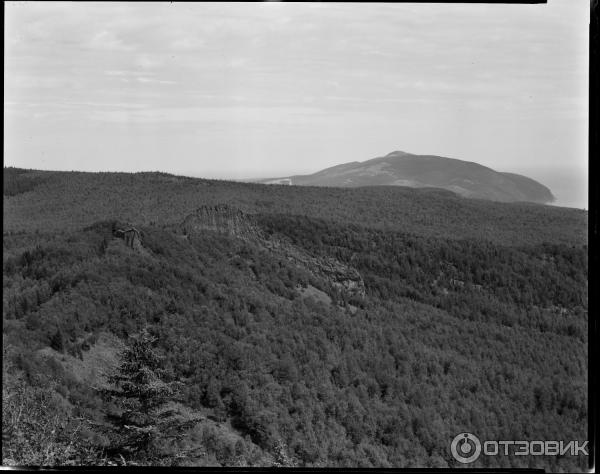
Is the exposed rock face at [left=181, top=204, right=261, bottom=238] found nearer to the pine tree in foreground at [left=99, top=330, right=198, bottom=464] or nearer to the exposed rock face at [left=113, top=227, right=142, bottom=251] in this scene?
the exposed rock face at [left=113, top=227, right=142, bottom=251]

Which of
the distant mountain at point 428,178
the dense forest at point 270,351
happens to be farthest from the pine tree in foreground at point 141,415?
the distant mountain at point 428,178

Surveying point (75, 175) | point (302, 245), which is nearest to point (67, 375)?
point (302, 245)

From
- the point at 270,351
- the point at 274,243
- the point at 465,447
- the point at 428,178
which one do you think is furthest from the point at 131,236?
the point at 428,178

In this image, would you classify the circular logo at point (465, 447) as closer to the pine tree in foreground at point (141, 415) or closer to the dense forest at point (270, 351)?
the dense forest at point (270, 351)

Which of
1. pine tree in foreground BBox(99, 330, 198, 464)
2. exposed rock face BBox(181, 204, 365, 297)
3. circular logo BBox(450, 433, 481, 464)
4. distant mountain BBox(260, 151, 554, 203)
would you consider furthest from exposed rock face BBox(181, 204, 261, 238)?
distant mountain BBox(260, 151, 554, 203)

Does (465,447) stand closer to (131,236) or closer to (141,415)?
(141,415)

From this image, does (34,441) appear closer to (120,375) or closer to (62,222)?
(120,375)
